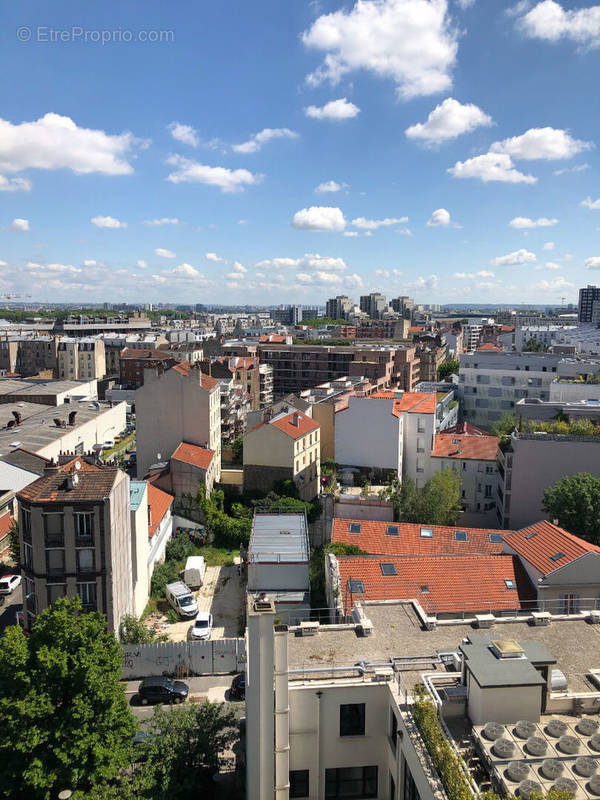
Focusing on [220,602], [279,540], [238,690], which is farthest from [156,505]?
[238,690]

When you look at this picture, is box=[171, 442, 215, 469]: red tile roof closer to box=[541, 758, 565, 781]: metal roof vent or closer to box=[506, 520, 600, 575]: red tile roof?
box=[506, 520, 600, 575]: red tile roof

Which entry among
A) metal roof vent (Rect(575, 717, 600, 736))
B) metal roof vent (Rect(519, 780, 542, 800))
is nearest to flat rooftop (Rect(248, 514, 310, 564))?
metal roof vent (Rect(575, 717, 600, 736))

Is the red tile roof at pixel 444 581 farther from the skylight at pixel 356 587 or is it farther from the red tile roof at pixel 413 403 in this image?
the red tile roof at pixel 413 403

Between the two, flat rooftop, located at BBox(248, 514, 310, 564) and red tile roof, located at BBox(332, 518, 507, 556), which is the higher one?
flat rooftop, located at BBox(248, 514, 310, 564)

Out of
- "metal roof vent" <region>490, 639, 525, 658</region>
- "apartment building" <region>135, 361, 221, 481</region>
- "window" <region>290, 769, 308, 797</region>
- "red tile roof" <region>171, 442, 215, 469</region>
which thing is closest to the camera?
"metal roof vent" <region>490, 639, 525, 658</region>

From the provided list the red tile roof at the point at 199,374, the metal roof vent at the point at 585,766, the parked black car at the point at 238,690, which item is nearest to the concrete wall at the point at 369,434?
the red tile roof at the point at 199,374

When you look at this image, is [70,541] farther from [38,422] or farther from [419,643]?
[38,422]

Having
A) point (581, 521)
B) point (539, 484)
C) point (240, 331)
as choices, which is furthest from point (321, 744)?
point (240, 331)
